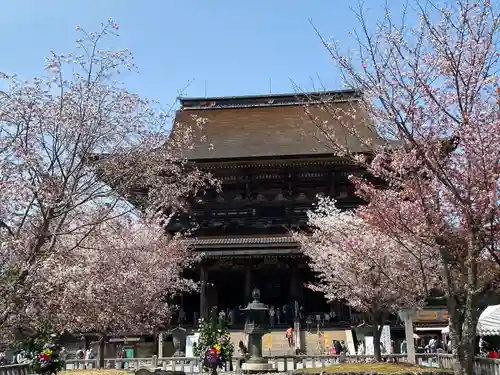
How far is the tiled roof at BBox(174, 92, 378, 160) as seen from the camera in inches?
1313

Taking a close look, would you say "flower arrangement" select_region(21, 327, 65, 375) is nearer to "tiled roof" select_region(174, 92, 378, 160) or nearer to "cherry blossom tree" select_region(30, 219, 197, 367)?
"cherry blossom tree" select_region(30, 219, 197, 367)

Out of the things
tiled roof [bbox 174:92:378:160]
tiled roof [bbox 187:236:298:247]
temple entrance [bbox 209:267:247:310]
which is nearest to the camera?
tiled roof [bbox 187:236:298:247]

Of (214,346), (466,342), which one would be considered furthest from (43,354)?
(466,342)

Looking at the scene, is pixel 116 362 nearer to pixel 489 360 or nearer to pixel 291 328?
pixel 291 328

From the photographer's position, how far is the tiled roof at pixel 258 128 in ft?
109

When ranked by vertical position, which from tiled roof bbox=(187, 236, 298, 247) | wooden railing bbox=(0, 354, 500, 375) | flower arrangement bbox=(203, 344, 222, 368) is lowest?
wooden railing bbox=(0, 354, 500, 375)

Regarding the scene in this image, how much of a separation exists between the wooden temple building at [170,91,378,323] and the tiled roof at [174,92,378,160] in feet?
0.43

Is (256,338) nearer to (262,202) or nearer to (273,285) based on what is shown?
(273,285)

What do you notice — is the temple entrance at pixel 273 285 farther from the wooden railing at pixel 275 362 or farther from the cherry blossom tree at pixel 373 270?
the wooden railing at pixel 275 362

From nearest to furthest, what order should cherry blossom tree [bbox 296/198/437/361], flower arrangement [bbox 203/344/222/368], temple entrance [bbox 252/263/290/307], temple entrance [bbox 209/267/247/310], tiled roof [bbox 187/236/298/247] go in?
flower arrangement [bbox 203/344/222/368]
cherry blossom tree [bbox 296/198/437/361]
tiled roof [bbox 187/236/298/247]
temple entrance [bbox 252/263/290/307]
temple entrance [bbox 209/267/247/310]

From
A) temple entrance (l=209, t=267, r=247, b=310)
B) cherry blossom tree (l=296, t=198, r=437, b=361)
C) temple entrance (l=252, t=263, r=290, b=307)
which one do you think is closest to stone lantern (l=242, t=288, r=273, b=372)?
cherry blossom tree (l=296, t=198, r=437, b=361)

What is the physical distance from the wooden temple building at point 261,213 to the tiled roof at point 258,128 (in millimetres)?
133

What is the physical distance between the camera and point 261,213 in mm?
33750

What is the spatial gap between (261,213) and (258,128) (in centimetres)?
789
